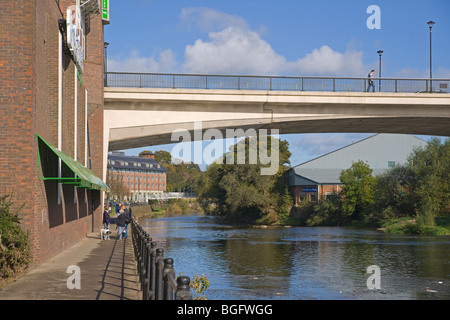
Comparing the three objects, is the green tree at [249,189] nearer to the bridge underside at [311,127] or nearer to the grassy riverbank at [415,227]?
the grassy riverbank at [415,227]

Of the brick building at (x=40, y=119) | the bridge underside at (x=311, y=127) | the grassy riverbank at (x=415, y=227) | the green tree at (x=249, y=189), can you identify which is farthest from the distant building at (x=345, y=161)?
the brick building at (x=40, y=119)

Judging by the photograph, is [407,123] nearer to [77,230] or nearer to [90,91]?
[90,91]

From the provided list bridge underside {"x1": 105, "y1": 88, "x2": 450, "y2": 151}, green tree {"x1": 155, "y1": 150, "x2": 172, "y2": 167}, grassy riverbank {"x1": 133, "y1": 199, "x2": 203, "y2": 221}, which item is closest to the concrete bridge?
bridge underside {"x1": 105, "y1": 88, "x2": 450, "y2": 151}

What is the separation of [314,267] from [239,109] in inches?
447

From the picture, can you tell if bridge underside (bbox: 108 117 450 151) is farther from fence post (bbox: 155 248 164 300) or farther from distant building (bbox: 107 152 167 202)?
distant building (bbox: 107 152 167 202)

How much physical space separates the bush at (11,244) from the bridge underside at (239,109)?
18297 mm

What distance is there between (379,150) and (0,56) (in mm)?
57859

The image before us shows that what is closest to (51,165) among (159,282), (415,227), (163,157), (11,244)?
(11,244)

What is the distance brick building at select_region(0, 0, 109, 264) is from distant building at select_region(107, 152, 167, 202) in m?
114

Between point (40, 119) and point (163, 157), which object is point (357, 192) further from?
point (163, 157)

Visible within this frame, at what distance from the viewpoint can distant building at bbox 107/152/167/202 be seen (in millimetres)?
140125

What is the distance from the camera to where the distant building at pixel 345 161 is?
216 feet
